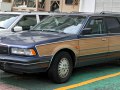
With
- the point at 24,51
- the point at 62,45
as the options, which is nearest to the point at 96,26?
the point at 62,45

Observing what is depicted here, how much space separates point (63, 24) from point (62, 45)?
40.4 inches

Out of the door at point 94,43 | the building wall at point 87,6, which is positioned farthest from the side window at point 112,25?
the building wall at point 87,6

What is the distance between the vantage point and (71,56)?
7391 mm

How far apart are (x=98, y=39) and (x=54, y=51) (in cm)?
163

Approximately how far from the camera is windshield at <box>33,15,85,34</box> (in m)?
7.72

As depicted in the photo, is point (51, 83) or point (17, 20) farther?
point (17, 20)

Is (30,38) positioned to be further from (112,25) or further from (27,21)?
(27,21)

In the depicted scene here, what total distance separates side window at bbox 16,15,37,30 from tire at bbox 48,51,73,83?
335 cm

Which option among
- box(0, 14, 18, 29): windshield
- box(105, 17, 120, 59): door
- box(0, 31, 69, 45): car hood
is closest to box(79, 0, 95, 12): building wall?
box(0, 14, 18, 29): windshield

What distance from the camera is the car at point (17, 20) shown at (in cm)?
988

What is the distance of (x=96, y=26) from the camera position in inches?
322

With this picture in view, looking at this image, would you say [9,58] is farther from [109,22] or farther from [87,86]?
[109,22]

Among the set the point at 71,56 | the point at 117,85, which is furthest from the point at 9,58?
the point at 117,85

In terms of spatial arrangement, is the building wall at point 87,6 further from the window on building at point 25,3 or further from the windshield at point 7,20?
the windshield at point 7,20
